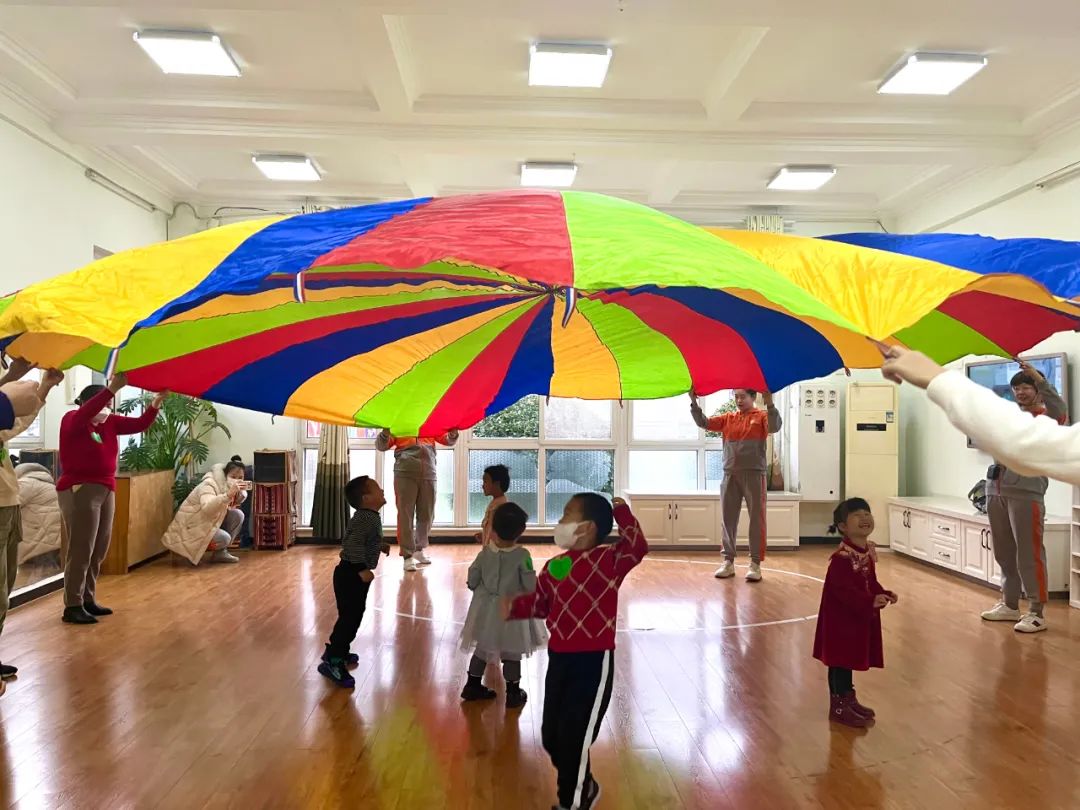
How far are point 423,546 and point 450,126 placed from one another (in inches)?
134

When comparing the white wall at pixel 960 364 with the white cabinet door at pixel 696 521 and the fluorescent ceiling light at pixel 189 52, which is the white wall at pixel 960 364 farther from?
the fluorescent ceiling light at pixel 189 52

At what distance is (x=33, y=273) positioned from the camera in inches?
221

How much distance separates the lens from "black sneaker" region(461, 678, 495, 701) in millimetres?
3574

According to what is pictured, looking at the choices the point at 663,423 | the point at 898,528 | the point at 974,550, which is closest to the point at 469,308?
the point at 974,550

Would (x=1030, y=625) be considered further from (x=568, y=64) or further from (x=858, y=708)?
(x=568, y=64)

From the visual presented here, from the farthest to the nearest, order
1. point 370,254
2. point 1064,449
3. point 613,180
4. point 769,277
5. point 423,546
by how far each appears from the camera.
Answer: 1. point 613,180
2. point 423,546
3. point 769,277
4. point 370,254
5. point 1064,449

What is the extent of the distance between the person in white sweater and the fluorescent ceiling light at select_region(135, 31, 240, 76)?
4.69m

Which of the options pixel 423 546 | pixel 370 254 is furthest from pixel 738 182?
pixel 370 254

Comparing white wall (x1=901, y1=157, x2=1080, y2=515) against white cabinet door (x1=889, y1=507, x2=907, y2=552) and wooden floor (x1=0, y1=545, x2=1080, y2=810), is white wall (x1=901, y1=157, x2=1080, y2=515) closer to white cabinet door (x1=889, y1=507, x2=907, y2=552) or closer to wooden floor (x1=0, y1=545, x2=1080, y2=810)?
white cabinet door (x1=889, y1=507, x2=907, y2=552)

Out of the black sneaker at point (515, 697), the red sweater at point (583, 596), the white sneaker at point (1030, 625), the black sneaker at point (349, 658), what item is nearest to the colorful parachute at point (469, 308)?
the red sweater at point (583, 596)

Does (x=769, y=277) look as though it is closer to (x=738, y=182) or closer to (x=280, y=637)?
(x=280, y=637)

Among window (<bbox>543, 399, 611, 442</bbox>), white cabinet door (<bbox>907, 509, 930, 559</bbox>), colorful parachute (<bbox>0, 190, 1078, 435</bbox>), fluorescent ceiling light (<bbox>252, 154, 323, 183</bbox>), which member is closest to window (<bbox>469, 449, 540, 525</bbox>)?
window (<bbox>543, 399, 611, 442</bbox>)

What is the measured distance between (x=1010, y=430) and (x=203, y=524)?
6618 mm

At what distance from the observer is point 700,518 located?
7957 mm
